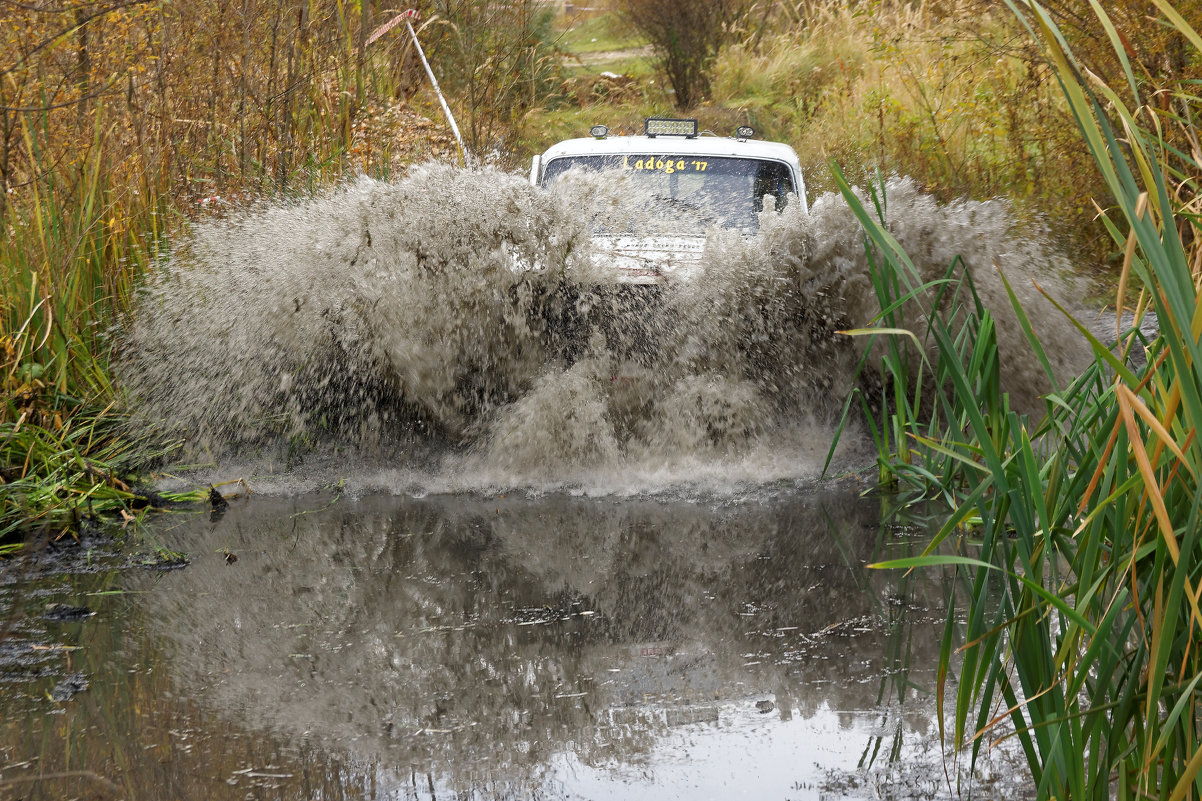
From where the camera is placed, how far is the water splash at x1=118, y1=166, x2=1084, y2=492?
225 inches

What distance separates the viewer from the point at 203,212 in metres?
6.38

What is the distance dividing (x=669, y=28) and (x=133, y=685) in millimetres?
18885

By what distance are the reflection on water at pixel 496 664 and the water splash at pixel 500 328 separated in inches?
38.0

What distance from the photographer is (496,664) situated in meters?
3.34

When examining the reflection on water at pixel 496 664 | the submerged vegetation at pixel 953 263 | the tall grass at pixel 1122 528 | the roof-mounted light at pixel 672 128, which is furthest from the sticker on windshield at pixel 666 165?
the tall grass at pixel 1122 528

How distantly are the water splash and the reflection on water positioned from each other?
964 mm

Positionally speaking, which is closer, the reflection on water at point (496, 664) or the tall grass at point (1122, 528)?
the tall grass at point (1122, 528)

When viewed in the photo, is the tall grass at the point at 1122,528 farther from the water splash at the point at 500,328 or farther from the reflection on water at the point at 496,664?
the water splash at the point at 500,328

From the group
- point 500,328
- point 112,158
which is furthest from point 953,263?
point 112,158

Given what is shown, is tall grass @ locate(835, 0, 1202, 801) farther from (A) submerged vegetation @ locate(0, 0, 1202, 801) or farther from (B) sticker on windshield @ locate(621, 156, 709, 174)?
(B) sticker on windshield @ locate(621, 156, 709, 174)

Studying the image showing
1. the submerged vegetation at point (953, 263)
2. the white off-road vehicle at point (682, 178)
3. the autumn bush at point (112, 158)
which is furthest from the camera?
the white off-road vehicle at point (682, 178)

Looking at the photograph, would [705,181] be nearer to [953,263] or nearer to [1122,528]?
[953,263]

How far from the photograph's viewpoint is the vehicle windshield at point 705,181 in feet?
23.1

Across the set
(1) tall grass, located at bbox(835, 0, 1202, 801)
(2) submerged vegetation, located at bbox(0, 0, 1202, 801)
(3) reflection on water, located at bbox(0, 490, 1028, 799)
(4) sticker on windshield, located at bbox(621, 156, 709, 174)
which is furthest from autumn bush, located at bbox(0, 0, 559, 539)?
(1) tall grass, located at bbox(835, 0, 1202, 801)
